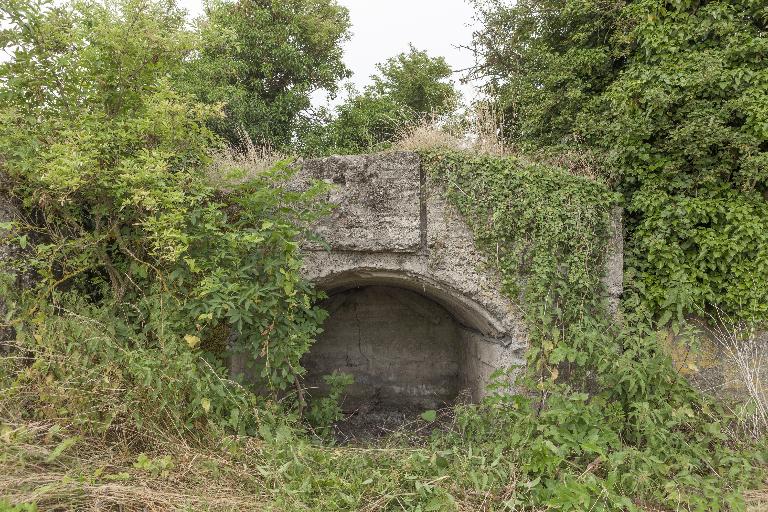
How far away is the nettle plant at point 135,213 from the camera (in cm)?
340

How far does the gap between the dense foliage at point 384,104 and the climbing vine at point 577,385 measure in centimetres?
719

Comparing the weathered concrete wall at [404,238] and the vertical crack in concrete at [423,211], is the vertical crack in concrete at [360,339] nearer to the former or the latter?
the weathered concrete wall at [404,238]

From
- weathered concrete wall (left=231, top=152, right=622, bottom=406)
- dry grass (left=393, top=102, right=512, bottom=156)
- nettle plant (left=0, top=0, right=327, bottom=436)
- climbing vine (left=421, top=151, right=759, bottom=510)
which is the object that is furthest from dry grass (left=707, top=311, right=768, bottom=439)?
nettle plant (left=0, top=0, right=327, bottom=436)

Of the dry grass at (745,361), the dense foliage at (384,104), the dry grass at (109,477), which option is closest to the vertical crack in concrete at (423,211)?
the dry grass at (109,477)

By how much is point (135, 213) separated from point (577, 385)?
3.83 m

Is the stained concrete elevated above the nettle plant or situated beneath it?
situated beneath

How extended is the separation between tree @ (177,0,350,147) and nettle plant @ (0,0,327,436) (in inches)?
287

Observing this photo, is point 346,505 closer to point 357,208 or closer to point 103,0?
point 357,208

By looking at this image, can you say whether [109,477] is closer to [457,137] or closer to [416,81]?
[457,137]

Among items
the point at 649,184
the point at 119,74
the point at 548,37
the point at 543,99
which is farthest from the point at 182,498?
the point at 548,37

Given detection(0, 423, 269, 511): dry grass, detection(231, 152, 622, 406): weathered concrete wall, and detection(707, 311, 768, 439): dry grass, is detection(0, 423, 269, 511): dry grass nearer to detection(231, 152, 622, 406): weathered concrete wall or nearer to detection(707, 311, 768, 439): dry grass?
detection(231, 152, 622, 406): weathered concrete wall

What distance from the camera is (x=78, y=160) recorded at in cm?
333

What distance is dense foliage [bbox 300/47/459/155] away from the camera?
39.9 feet

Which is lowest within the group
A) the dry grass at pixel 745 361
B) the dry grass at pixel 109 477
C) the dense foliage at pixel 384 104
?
the dry grass at pixel 109 477
